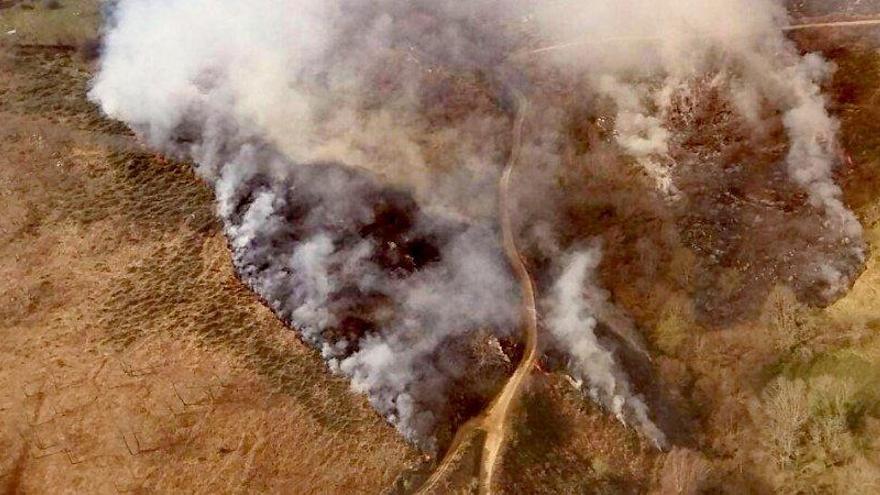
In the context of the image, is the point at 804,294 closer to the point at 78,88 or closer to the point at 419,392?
the point at 419,392

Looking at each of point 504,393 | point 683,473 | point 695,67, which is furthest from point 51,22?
point 683,473

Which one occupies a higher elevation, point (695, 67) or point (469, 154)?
point (695, 67)

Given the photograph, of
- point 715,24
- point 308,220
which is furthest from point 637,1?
point 308,220

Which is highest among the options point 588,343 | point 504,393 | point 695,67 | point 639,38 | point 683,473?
point 639,38

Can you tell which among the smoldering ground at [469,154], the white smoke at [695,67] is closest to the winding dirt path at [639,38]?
the white smoke at [695,67]

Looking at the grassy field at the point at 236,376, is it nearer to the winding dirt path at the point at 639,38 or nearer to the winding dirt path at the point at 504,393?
the winding dirt path at the point at 504,393

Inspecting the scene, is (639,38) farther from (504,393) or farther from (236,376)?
(236,376)

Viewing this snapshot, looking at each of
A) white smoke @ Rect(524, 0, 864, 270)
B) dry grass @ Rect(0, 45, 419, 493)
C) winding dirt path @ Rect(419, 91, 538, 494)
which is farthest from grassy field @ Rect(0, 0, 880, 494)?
white smoke @ Rect(524, 0, 864, 270)
